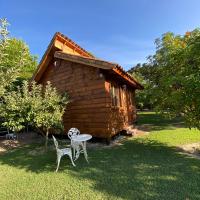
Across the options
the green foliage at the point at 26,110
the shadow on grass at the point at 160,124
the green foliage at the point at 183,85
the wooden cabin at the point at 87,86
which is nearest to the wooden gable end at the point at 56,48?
the wooden cabin at the point at 87,86

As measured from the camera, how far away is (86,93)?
11.0 meters

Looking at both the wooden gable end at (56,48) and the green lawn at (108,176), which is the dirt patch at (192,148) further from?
the wooden gable end at (56,48)

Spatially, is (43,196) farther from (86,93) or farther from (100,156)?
(86,93)

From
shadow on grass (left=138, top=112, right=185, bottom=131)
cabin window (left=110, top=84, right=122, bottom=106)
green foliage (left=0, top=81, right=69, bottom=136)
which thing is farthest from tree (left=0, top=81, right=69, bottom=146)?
shadow on grass (left=138, top=112, right=185, bottom=131)

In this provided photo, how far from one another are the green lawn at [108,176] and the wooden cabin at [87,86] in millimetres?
1968

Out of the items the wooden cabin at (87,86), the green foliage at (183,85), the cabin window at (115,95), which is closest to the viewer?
the green foliage at (183,85)

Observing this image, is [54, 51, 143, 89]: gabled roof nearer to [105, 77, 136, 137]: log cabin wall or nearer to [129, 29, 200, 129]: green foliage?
[105, 77, 136, 137]: log cabin wall

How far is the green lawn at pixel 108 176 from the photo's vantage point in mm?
5004

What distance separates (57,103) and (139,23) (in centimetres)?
952

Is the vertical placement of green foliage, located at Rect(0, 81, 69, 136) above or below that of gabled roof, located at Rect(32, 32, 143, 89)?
below

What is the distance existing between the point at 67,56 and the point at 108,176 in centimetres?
728

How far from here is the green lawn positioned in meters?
5.00

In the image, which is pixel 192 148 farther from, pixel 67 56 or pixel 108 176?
pixel 67 56

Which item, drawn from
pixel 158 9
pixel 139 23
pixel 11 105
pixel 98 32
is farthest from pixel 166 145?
pixel 98 32
